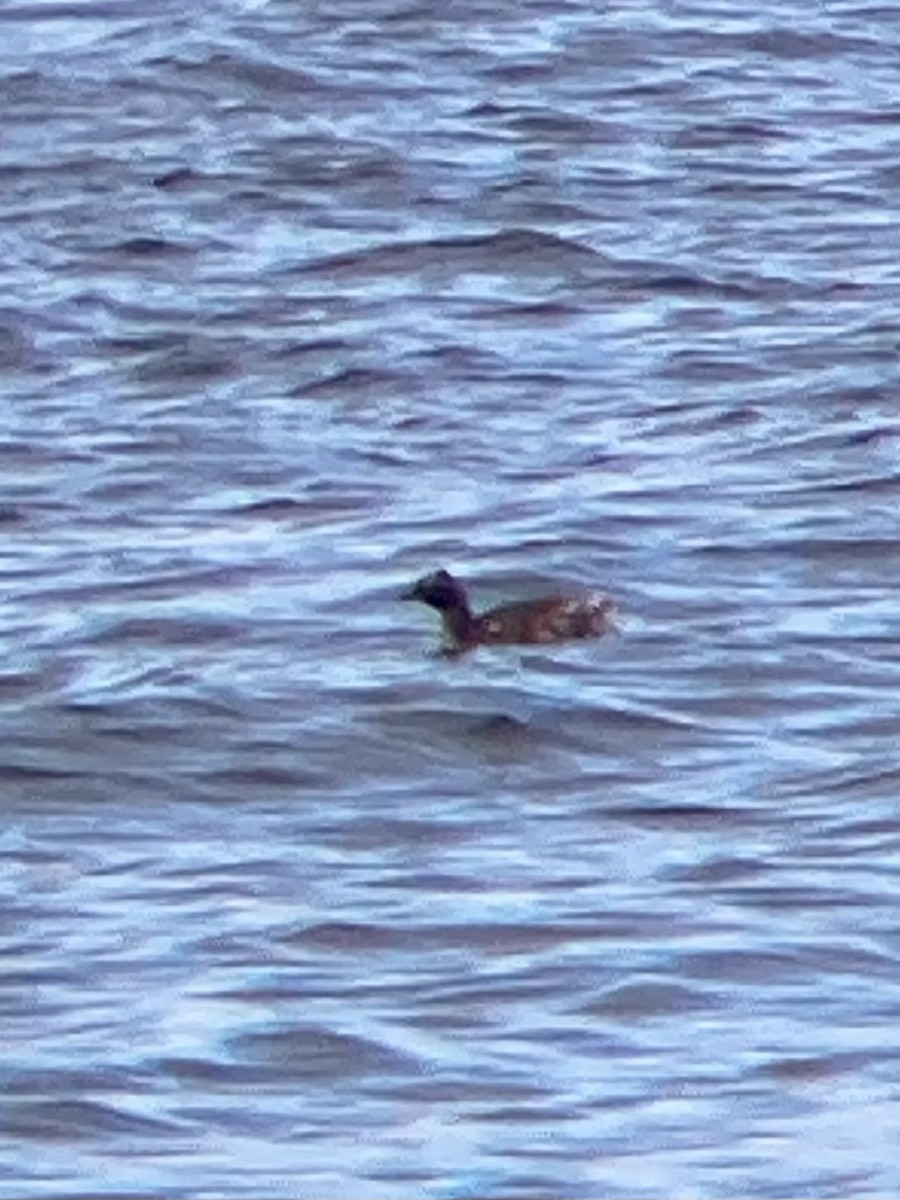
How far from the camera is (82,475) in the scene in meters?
15.5

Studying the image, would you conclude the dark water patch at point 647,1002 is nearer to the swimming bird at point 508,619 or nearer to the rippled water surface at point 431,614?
the rippled water surface at point 431,614

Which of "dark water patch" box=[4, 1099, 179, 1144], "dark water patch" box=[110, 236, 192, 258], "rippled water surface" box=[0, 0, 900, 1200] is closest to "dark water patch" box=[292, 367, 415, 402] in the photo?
"rippled water surface" box=[0, 0, 900, 1200]

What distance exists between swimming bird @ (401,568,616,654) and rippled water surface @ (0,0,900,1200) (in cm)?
7

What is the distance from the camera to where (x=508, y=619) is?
13742mm

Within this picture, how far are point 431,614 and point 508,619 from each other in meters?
0.43

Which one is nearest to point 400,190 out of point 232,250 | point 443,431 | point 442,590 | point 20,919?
point 232,250

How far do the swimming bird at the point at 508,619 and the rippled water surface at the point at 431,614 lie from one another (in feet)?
0.23

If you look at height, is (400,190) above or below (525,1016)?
above

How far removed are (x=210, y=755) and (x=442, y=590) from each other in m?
1.13

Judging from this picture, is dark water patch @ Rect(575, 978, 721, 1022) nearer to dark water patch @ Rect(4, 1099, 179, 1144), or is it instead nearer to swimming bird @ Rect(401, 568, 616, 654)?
dark water patch @ Rect(4, 1099, 179, 1144)

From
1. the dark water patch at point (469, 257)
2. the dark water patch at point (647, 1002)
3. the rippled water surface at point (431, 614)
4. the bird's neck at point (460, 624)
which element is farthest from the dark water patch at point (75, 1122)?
the dark water patch at point (469, 257)

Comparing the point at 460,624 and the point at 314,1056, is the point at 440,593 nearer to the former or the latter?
the point at 460,624

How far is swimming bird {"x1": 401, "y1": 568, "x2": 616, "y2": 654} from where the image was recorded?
13.7m

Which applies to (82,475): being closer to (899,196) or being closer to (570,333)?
(570,333)
